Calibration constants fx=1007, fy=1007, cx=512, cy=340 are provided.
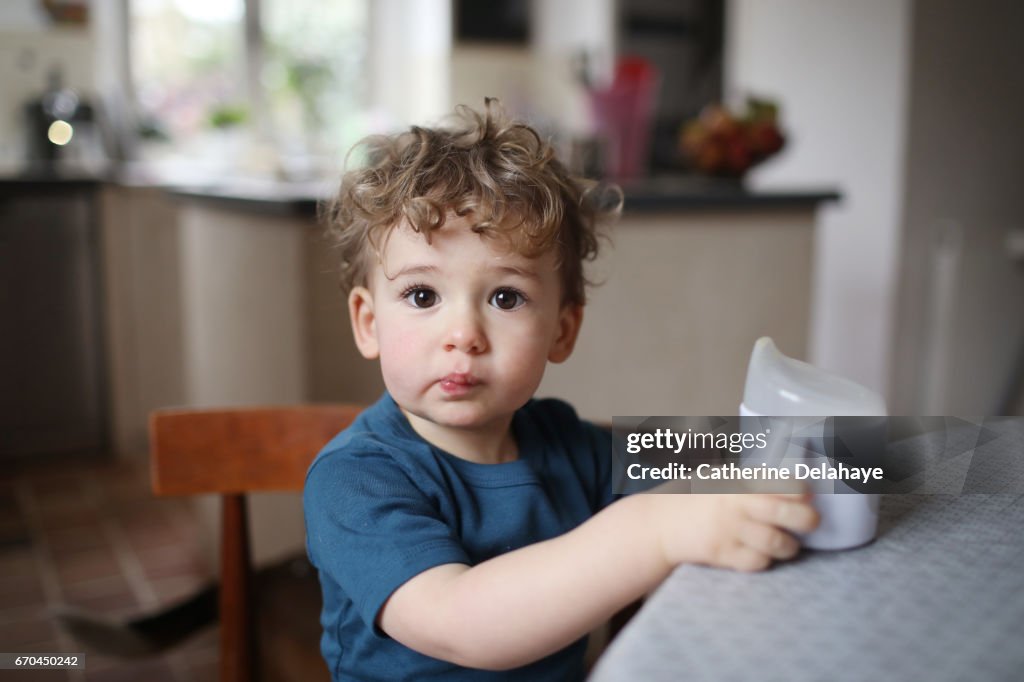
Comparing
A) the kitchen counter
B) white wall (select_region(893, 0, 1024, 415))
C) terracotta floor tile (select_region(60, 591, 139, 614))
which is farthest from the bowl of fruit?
terracotta floor tile (select_region(60, 591, 139, 614))

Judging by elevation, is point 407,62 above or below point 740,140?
above

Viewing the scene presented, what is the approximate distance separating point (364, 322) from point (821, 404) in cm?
45

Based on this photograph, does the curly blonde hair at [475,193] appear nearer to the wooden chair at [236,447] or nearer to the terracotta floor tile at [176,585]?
the wooden chair at [236,447]

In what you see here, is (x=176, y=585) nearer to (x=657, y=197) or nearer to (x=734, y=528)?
(x=657, y=197)

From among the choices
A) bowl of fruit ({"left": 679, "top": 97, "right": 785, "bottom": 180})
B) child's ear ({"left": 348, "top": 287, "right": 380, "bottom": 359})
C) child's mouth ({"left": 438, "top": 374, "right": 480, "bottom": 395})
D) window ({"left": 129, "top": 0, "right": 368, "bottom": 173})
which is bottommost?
child's mouth ({"left": 438, "top": 374, "right": 480, "bottom": 395})

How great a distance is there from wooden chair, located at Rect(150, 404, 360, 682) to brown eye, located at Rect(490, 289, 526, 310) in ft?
1.05

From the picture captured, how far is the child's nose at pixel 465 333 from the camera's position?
27.3 inches

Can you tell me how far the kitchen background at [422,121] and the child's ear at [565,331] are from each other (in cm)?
96

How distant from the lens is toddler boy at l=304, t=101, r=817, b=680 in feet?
1.76

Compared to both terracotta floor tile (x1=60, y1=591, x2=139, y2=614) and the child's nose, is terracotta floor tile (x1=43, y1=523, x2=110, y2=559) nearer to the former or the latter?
terracotta floor tile (x1=60, y1=591, x2=139, y2=614)

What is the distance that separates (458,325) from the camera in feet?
2.29

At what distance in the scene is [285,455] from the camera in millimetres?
991

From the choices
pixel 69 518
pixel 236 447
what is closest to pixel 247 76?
pixel 69 518

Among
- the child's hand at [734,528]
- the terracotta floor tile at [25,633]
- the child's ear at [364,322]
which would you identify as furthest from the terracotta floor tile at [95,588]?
the child's hand at [734,528]
